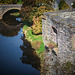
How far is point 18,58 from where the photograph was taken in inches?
733

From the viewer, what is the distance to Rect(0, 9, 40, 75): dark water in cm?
1582

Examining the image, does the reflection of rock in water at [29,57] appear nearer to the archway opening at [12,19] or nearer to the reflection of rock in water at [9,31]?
the reflection of rock in water at [9,31]

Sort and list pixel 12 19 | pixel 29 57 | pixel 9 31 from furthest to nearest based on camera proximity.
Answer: pixel 12 19 < pixel 9 31 < pixel 29 57

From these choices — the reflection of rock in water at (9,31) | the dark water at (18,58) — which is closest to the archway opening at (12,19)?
the reflection of rock in water at (9,31)

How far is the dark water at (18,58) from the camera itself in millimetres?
15820

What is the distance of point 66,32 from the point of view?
9531 mm

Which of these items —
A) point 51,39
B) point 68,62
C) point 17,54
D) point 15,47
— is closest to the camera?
point 68,62

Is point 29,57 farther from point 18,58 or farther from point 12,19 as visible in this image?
point 12,19

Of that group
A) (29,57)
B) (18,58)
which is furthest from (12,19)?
(29,57)

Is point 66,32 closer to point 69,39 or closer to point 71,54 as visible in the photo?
point 69,39

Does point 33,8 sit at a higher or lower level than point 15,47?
higher

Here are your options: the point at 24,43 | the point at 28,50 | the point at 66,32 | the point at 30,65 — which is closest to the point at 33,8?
the point at 24,43

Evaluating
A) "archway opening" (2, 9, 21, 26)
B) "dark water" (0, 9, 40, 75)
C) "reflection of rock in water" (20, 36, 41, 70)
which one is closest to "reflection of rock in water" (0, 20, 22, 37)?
"dark water" (0, 9, 40, 75)

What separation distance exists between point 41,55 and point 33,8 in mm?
13252
